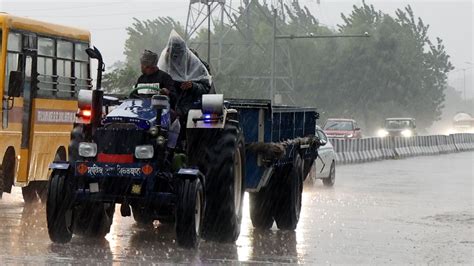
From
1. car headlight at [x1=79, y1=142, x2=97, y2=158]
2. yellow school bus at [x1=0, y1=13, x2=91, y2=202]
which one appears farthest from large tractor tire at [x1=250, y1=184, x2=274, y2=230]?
yellow school bus at [x1=0, y1=13, x2=91, y2=202]

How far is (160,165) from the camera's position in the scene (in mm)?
13695

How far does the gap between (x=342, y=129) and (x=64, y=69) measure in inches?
1599

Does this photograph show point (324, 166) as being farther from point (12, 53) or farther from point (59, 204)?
point (59, 204)

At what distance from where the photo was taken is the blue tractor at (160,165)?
13508 mm

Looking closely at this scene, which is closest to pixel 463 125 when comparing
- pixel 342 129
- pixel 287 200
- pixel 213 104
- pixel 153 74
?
Result: pixel 342 129

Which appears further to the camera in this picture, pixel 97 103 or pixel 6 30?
pixel 6 30

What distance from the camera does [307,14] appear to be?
158 metres

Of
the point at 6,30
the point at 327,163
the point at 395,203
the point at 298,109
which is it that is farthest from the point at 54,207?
the point at 327,163

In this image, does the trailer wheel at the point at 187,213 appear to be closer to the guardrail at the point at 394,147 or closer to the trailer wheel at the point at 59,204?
the trailer wheel at the point at 59,204

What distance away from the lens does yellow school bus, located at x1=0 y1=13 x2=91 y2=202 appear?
65.9 feet

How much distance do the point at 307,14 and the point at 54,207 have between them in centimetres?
14508

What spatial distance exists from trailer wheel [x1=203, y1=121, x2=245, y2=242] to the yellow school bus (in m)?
5.58

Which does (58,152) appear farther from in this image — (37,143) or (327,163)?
(327,163)

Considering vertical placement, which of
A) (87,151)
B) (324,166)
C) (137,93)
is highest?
(137,93)
